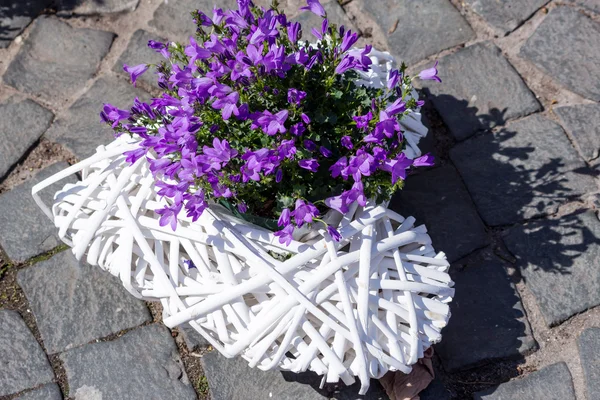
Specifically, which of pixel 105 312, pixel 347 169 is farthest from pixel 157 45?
pixel 105 312

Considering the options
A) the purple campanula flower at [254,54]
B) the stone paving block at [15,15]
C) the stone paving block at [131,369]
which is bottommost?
the stone paving block at [131,369]

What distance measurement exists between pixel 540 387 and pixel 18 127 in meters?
2.22

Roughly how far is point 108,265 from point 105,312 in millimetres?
434

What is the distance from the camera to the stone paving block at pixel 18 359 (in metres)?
2.43

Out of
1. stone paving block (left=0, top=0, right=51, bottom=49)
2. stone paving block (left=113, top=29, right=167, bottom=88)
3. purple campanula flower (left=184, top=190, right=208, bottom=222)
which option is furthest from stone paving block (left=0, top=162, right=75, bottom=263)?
purple campanula flower (left=184, top=190, right=208, bottom=222)

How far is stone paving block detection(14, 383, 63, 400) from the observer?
7.87ft

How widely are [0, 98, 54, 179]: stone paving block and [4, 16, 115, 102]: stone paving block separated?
0.25 feet

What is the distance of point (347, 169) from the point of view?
186 centimetres

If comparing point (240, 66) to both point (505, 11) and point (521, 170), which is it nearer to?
point (521, 170)

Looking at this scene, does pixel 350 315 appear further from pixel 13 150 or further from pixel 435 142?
pixel 13 150

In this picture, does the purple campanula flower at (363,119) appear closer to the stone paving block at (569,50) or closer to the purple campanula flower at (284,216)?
the purple campanula flower at (284,216)

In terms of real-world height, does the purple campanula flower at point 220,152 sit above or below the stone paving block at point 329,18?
above

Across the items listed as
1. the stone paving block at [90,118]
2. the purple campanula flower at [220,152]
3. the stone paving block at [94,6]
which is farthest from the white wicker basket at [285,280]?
the stone paving block at [94,6]

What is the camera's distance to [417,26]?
10.2ft
